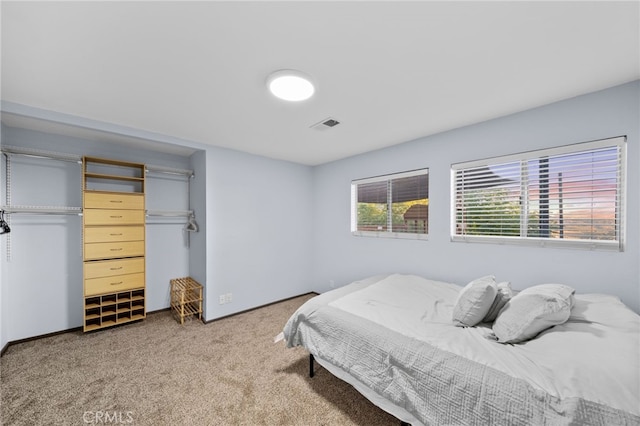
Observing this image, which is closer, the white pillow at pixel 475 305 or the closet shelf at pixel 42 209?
the white pillow at pixel 475 305

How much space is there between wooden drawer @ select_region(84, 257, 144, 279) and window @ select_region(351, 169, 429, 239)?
10.0 feet

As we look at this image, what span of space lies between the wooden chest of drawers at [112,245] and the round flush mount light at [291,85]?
2.48m

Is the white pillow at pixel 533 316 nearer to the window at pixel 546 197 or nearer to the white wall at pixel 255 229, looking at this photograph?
the window at pixel 546 197

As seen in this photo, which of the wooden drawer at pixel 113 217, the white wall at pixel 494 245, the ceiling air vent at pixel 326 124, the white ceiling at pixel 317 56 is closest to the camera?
the white ceiling at pixel 317 56

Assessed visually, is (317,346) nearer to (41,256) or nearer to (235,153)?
(235,153)

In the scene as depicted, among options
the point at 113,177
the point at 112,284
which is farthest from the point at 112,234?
the point at 113,177

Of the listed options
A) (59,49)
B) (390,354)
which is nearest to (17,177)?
(59,49)

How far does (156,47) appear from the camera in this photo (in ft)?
4.63

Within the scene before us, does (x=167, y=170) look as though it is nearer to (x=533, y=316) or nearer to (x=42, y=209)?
(x=42, y=209)

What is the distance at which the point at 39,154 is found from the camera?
259cm

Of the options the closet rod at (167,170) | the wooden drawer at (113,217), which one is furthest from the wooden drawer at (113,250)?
the closet rod at (167,170)

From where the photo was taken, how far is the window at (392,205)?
306 cm

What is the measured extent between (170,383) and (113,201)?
2.28 metres

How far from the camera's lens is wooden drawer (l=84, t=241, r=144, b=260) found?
9.20ft
